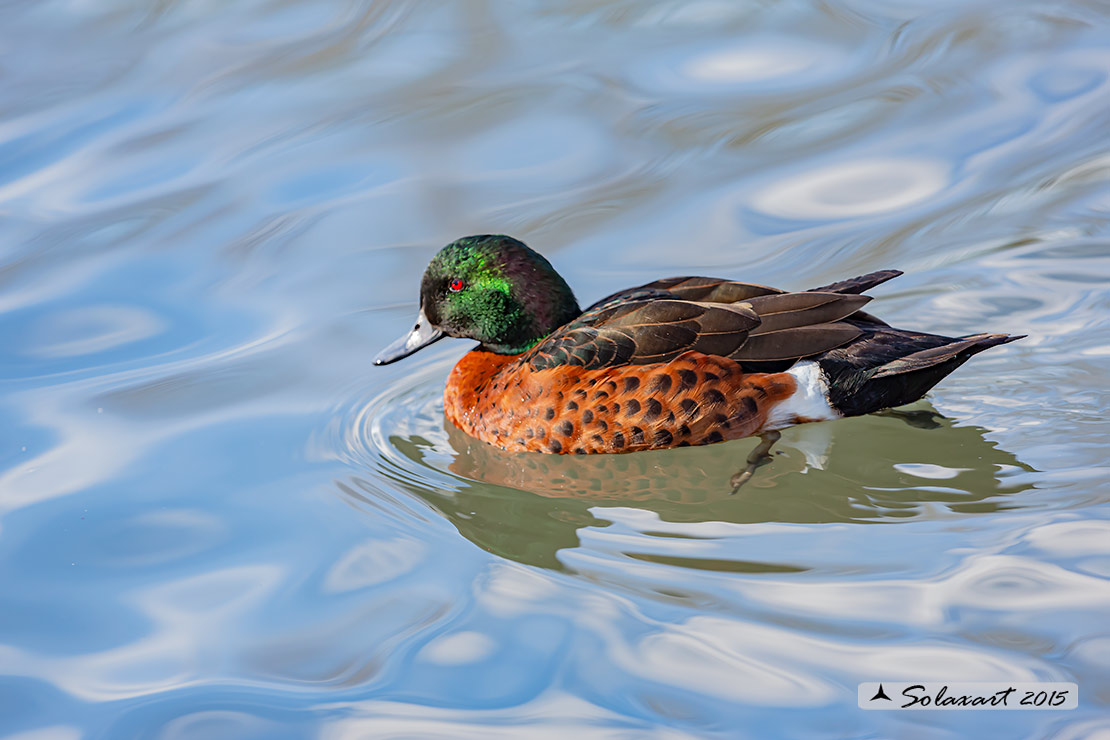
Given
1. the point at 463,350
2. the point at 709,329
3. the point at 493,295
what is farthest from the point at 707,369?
the point at 463,350

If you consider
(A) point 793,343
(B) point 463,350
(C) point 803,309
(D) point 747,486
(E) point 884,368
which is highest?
(C) point 803,309

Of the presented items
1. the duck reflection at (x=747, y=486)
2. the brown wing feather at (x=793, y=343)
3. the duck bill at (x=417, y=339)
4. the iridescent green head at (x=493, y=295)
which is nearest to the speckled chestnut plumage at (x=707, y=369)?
the brown wing feather at (x=793, y=343)

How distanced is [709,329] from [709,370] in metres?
0.20

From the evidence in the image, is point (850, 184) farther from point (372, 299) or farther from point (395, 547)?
point (395, 547)

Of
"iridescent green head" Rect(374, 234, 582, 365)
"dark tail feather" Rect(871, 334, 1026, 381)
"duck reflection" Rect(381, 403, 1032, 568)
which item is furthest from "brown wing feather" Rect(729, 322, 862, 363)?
"iridescent green head" Rect(374, 234, 582, 365)

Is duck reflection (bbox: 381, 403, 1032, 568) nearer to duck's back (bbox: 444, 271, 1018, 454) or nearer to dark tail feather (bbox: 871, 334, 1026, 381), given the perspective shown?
duck's back (bbox: 444, 271, 1018, 454)

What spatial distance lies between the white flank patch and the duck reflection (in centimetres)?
8

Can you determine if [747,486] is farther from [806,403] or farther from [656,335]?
[656,335]

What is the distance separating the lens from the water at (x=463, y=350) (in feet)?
14.5

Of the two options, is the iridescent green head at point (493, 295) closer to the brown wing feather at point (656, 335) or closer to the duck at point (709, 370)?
the duck at point (709, 370)

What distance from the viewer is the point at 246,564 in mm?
5246

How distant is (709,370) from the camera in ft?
19.1

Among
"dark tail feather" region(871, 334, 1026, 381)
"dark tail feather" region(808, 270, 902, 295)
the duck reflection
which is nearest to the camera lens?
the duck reflection

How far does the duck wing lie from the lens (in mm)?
5852
